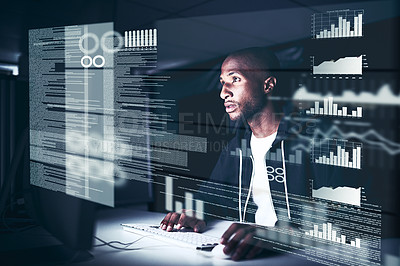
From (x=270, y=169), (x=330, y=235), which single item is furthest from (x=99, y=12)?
(x=330, y=235)

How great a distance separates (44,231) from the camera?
1.79m

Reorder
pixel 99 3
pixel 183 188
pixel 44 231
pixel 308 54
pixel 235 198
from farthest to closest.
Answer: pixel 44 231, pixel 99 3, pixel 183 188, pixel 235 198, pixel 308 54

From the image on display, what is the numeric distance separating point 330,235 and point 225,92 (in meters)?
0.47

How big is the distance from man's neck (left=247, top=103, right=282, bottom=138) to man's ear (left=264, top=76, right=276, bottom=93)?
0.13 ft

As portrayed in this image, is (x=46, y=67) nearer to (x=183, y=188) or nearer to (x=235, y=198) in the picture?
(x=183, y=188)

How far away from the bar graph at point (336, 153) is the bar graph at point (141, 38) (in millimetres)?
637

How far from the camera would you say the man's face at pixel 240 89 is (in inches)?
48.3

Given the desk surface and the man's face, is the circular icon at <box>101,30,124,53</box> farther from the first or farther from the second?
the desk surface

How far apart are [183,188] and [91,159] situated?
0.46 m

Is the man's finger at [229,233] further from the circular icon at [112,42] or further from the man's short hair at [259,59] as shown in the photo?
the circular icon at [112,42]

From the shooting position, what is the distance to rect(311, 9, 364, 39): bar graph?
1.02m

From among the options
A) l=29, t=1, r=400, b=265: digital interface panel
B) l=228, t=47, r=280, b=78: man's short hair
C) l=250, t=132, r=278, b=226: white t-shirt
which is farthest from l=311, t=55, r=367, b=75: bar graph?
l=250, t=132, r=278, b=226: white t-shirt

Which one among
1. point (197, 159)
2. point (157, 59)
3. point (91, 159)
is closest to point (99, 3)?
point (157, 59)

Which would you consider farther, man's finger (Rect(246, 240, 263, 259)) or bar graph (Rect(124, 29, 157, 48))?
bar graph (Rect(124, 29, 157, 48))
